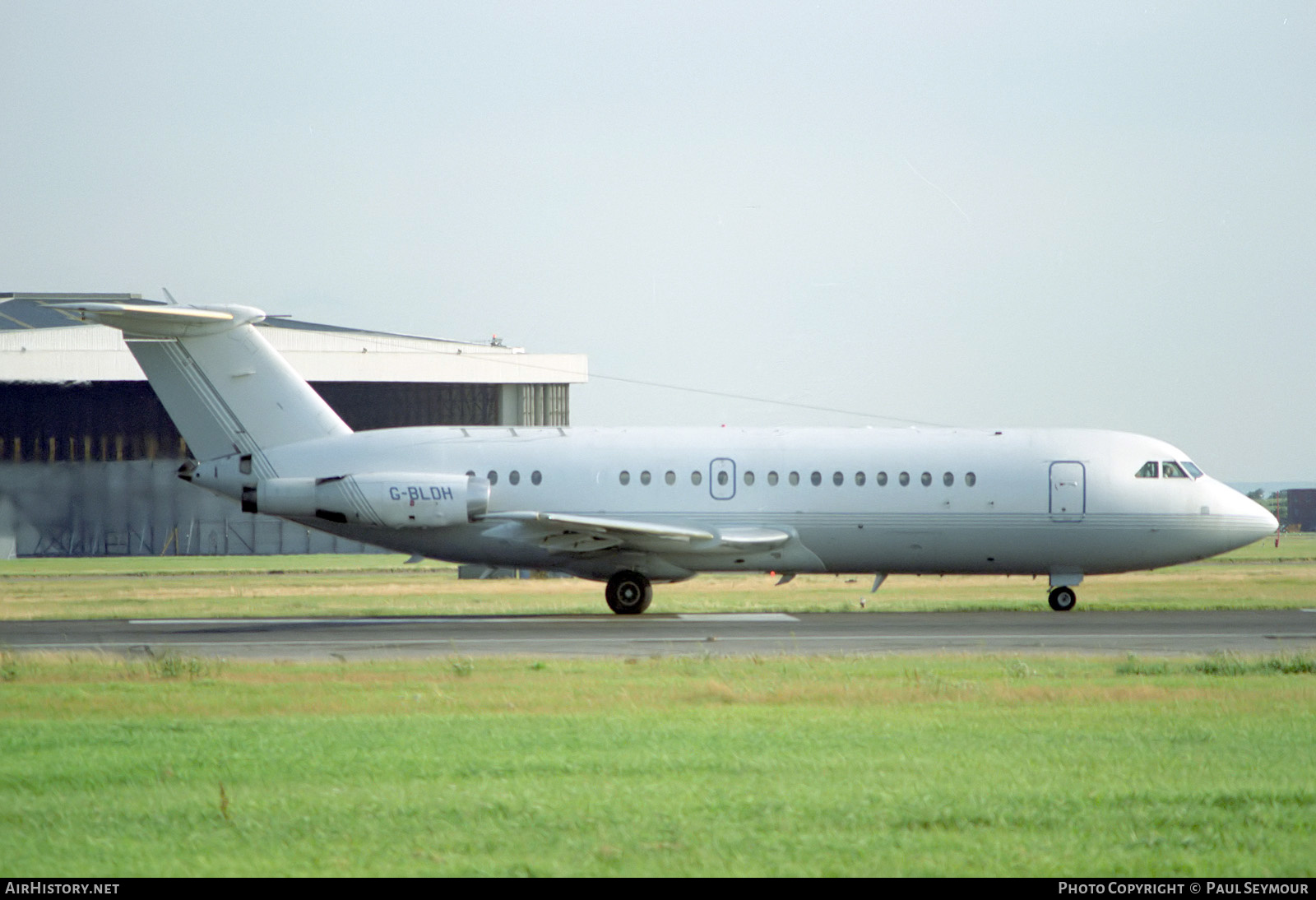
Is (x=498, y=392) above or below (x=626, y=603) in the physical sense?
above

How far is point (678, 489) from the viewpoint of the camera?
28969 millimetres

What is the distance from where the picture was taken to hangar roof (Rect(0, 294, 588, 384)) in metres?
60.3

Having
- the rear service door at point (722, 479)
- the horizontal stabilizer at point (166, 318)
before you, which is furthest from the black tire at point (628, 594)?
the horizontal stabilizer at point (166, 318)

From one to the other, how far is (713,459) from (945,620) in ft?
19.1

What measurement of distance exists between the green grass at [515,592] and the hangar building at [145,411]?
349cm

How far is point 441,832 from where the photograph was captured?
8680 millimetres

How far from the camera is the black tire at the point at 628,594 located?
2880 centimetres

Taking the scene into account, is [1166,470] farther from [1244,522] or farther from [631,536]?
[631,536]

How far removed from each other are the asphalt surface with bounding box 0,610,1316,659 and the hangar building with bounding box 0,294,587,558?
1281 inches

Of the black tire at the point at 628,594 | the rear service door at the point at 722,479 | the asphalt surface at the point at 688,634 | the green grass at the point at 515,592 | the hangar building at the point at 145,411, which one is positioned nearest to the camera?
the asphalt surface at the point at 688,634

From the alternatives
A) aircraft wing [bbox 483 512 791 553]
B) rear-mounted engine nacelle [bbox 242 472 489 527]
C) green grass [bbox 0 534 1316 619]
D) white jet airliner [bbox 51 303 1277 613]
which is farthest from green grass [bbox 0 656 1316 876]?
green grass [bbox 0 534 1316 619]

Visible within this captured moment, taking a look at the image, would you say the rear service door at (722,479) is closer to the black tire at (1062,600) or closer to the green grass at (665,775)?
the black tire at (1062,600)

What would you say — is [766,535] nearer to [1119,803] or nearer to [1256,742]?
[1256,742]
